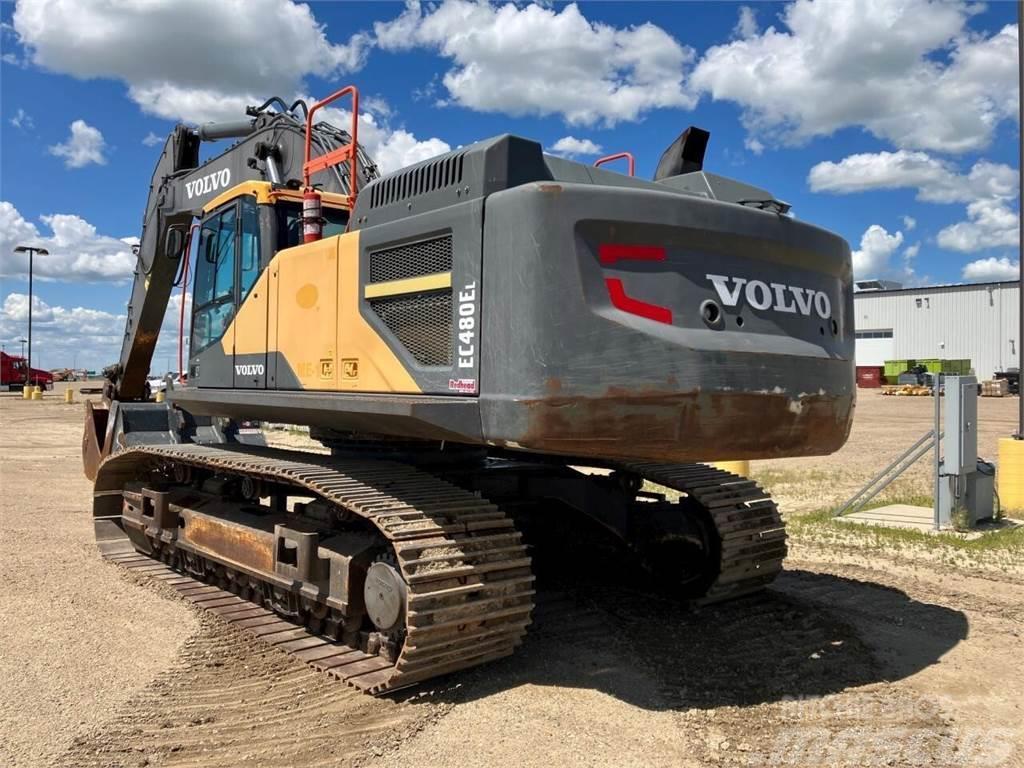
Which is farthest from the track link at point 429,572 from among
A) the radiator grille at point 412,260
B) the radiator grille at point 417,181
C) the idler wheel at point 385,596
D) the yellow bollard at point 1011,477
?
the yellow bollard at point 1011,477

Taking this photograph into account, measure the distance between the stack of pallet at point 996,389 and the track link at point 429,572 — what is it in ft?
149

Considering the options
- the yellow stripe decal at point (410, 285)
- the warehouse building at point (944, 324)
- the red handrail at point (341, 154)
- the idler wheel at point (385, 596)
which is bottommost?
the idler wheel at point (385, 596)

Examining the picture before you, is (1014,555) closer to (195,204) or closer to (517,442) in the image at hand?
(517,442)

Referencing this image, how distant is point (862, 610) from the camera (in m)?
6.35

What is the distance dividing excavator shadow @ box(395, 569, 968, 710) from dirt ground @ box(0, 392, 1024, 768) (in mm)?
19

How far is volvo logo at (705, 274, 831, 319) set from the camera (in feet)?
14.2

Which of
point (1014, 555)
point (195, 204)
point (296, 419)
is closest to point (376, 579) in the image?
point (296, 419)

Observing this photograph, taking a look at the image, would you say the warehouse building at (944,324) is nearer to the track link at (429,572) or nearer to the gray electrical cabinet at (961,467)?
the gray electrical cabinet at (961,467)

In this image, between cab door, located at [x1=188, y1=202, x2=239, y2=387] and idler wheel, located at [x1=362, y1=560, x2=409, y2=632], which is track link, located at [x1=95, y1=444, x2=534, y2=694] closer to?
idler wheel, located at [x1=362, y1=560, x2=409, y2=632]

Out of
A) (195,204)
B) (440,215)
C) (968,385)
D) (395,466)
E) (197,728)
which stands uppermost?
(195,204)

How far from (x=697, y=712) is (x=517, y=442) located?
1.71 m

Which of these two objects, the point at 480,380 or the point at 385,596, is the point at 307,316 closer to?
the point at 480,380

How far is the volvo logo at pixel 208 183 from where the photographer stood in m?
7.61

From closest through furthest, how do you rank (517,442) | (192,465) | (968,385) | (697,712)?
(517,442) < (697,712) < (192,465) < (968,385)
